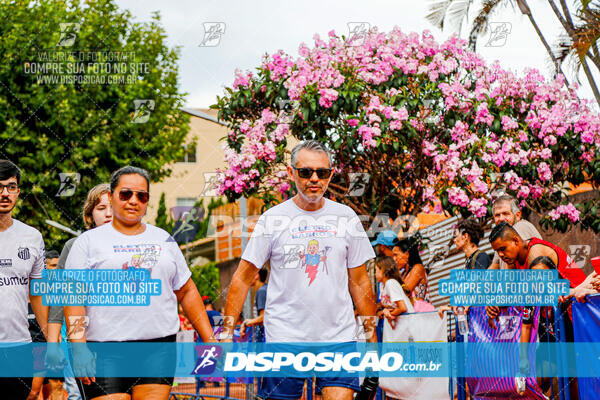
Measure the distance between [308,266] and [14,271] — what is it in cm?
177

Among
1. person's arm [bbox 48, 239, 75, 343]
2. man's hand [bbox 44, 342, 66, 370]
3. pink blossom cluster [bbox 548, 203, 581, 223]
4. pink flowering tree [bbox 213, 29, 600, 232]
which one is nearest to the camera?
man's hand [bbox 44, 342, 66, 370]

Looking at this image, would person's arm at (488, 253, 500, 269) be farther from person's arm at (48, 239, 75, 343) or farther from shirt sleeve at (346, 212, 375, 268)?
person's arm at (48, 239, 75, 343)

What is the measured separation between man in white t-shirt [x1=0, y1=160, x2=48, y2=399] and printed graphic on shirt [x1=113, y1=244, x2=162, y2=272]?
0.83m

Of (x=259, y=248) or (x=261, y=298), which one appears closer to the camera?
(x=259, y=248)

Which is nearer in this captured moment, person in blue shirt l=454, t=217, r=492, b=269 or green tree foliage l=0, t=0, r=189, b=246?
person in blue shirt l=454, t=217, r=492, b=269

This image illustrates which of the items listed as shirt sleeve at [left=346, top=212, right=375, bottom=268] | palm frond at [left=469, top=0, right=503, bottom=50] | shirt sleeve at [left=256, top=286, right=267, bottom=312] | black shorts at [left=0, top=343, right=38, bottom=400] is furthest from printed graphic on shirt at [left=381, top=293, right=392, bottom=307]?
palm frond at [left=469, top=0, right=503, bottom=50]

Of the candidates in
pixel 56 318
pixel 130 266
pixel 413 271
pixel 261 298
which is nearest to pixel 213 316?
pixel 261 298

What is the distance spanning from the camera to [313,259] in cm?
445

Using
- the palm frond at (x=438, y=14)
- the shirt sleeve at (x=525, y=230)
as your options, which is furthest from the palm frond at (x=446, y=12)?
the shirt sleeve at (x=525, y=230)

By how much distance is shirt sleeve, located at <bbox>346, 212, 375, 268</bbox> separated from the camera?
456cm

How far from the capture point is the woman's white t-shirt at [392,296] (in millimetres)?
7547

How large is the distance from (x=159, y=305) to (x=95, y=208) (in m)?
1.45

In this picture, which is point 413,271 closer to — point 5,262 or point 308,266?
point 308,266

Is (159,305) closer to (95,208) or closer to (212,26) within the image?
(95,208)
